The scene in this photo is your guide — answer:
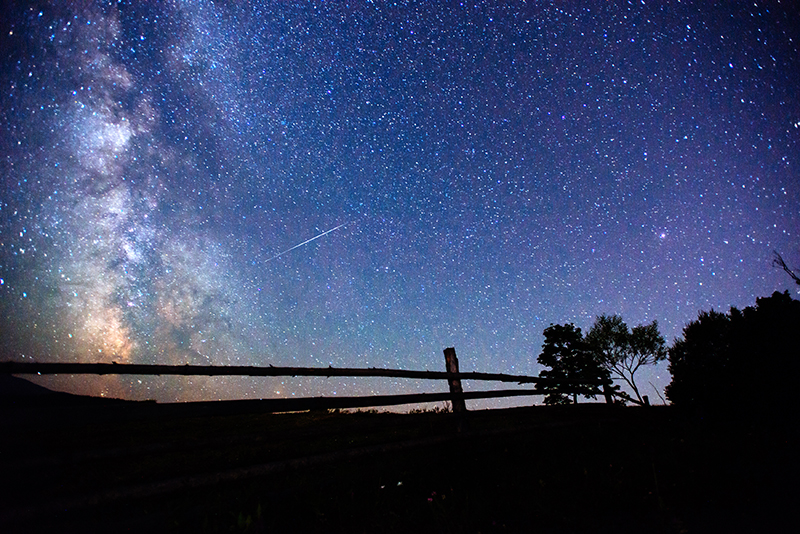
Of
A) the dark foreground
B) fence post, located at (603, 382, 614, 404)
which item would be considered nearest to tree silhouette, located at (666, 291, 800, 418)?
fence post, located at (603, 382, 614, 404)

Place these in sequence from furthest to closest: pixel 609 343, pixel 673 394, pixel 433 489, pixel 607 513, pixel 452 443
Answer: pixel 609 343 → pixel 673 394 → pixel 452 443 → pixel 433 489 → pixel 607 513

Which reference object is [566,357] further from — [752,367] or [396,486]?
[396,486]

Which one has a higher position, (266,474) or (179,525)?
(266,474)

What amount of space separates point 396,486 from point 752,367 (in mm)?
10144

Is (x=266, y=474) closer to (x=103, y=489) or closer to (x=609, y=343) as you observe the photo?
(x=103, y=489)

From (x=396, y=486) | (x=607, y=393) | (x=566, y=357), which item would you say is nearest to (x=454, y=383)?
(x=396, y=486)

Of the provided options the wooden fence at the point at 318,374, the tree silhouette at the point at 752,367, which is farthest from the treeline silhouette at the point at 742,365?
the wooden fence at the point at 318,374

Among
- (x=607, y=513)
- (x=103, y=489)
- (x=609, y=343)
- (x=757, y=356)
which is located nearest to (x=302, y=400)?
(x=103, y=489)

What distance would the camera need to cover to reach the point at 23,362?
112 inches

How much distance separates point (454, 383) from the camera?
5.48 meters

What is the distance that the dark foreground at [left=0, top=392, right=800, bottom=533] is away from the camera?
113 inches

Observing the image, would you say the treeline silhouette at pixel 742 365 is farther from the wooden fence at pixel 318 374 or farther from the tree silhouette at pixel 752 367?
the wooden fence at pixel 318 374

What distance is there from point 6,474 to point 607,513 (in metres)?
4.86

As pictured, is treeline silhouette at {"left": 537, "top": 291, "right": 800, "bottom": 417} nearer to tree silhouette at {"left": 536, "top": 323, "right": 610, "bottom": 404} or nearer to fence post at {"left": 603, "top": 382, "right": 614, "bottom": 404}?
fence post at {"left": 603, "top": 382, "right": 614, "bottom": 404}
